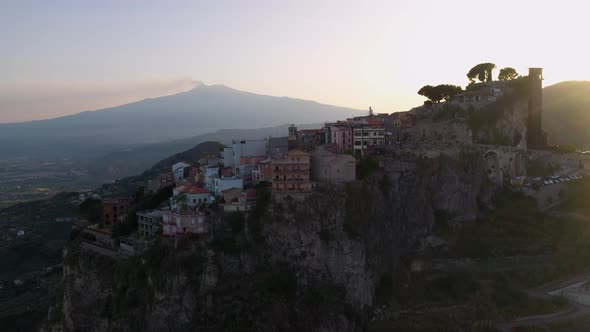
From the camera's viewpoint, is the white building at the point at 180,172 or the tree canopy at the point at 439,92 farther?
the tree canopy at the point at 439,92

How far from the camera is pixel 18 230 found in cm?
6962

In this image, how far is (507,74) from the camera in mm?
52875

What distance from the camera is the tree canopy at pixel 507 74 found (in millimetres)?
52469

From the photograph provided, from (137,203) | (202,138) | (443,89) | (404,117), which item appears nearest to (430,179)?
(404,117)

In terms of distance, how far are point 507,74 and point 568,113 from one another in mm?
40162

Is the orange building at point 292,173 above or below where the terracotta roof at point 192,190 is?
above

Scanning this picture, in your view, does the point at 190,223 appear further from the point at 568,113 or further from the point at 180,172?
the point at 568,113

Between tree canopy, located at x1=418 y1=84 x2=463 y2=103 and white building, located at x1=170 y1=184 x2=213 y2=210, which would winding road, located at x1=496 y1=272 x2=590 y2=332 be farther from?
tree canopy, located at x1=418 y1=84 x2=463 y2=103

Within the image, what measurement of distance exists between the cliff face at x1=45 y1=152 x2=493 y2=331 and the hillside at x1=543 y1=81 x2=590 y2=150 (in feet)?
152

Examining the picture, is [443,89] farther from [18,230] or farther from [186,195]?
[18,230]

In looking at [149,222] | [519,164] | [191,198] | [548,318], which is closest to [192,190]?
[191,198]

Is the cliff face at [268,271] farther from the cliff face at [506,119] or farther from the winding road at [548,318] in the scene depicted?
the cliff face at [506,119]

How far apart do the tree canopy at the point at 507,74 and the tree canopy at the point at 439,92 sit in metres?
5.34

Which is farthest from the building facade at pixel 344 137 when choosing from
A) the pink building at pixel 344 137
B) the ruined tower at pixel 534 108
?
the ruined tower at pixel 534 108
